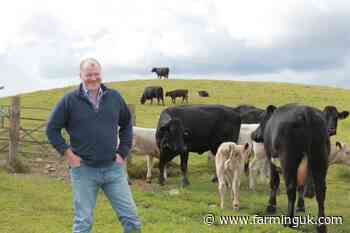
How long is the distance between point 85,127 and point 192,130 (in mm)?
10228

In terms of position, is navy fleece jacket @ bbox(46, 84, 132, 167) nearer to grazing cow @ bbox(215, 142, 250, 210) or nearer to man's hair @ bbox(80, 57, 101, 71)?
man's hair @ bbox(80, 57, 101, 71)

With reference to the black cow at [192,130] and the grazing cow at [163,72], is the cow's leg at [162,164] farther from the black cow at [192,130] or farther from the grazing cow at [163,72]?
the grazing cow at [163,72]

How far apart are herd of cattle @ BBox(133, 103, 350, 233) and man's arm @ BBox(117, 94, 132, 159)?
3.56 metres

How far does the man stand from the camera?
22.2 ft

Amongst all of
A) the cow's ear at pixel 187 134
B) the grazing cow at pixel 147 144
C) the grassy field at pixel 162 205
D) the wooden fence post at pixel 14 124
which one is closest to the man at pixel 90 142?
the grassy field at pixel 162 205

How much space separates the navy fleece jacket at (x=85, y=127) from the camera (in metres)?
6.75

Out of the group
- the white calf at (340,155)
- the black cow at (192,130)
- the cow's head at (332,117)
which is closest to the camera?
the black cow at (192,130)

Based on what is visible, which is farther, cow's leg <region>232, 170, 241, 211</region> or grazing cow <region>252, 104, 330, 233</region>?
cow's leg <region>232, 170, 241, 211</region>

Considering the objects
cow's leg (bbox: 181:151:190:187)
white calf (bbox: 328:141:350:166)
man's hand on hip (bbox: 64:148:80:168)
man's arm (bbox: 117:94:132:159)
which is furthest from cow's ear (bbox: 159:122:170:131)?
man's hand on hip (bbox: 64:148:80:168)

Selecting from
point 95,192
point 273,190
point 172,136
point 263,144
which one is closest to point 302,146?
point 273,190

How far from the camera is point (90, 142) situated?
678 centimetres

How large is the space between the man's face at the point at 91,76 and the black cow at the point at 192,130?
8480mm
